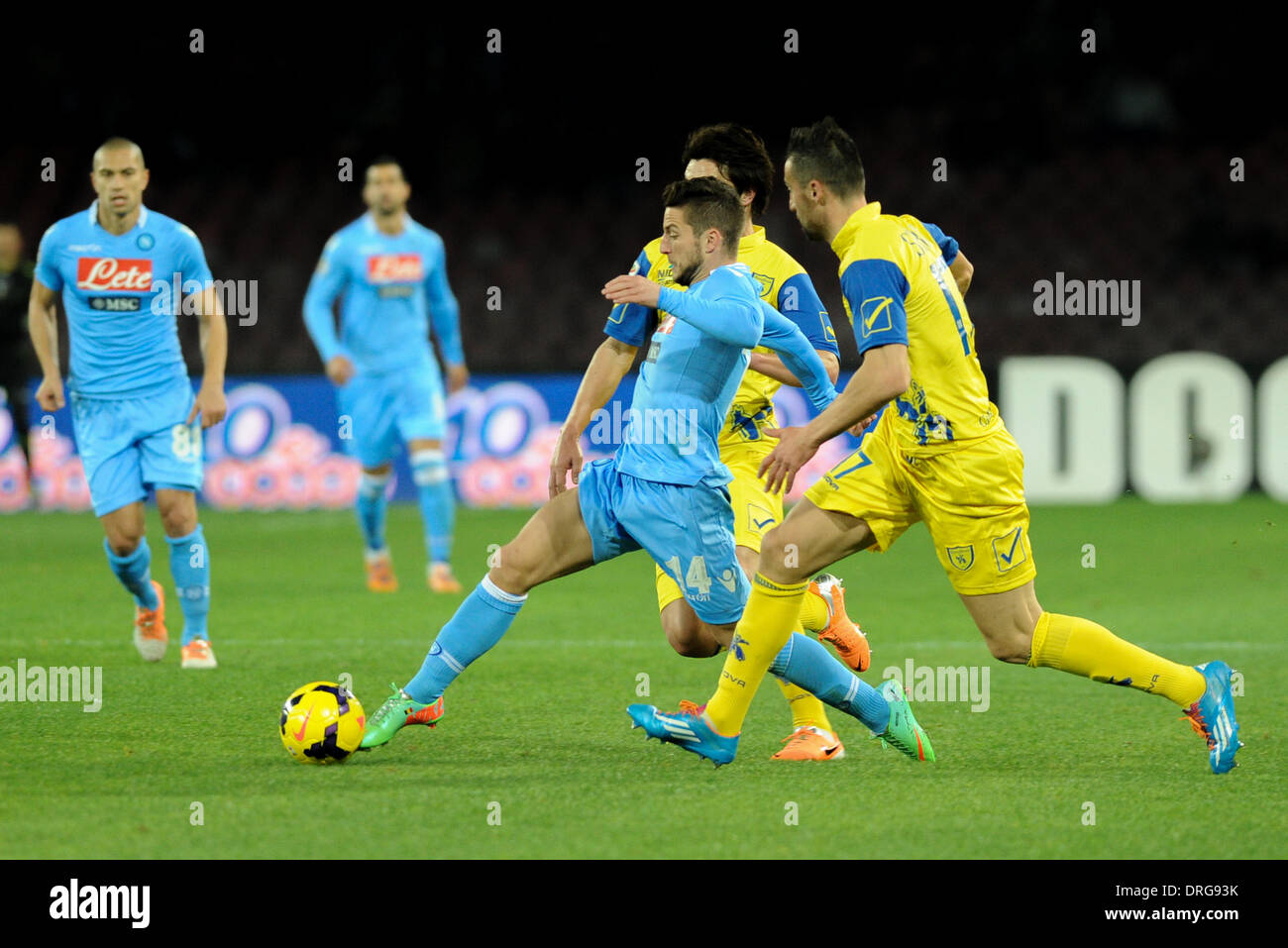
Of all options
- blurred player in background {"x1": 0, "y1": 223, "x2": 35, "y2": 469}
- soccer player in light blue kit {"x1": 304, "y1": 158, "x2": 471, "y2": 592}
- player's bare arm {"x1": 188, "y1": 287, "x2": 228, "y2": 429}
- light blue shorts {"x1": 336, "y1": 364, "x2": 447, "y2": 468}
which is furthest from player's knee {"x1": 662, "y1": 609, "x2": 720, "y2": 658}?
blurred player in background {"x1": 0, "y1": 223, "x2": 35, "y2": 469}

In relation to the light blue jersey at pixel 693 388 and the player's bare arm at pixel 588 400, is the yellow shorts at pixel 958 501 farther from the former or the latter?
the player's bare arm at pixel 588 400

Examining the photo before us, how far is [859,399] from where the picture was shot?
15.4ft

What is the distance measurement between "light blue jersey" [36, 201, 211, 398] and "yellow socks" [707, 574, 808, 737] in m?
3.18

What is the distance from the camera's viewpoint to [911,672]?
712cm

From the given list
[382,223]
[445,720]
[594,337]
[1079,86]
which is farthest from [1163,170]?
[445,720]

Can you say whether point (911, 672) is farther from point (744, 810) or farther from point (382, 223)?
point (382, 223)

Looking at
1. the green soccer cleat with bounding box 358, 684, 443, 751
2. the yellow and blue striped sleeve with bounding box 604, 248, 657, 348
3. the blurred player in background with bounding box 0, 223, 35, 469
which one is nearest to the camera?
the green soccer cleat with bounding box 358, 684, 443, 751

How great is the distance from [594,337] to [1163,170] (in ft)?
21.1

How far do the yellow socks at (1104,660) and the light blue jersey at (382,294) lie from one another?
6171mm

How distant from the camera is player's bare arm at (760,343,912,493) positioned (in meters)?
4.69

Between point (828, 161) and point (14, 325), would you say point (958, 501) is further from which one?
point (14, 325)

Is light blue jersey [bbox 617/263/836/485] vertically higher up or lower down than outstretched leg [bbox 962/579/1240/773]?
higher up

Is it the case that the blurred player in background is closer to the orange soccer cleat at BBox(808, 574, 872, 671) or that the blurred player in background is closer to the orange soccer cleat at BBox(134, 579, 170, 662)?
the orange soccer cleat at BBox(134, 579, 170, 662)

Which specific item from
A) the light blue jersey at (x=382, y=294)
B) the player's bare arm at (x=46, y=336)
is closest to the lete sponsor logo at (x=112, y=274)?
the player's bare arm at (x=46, y=336)
